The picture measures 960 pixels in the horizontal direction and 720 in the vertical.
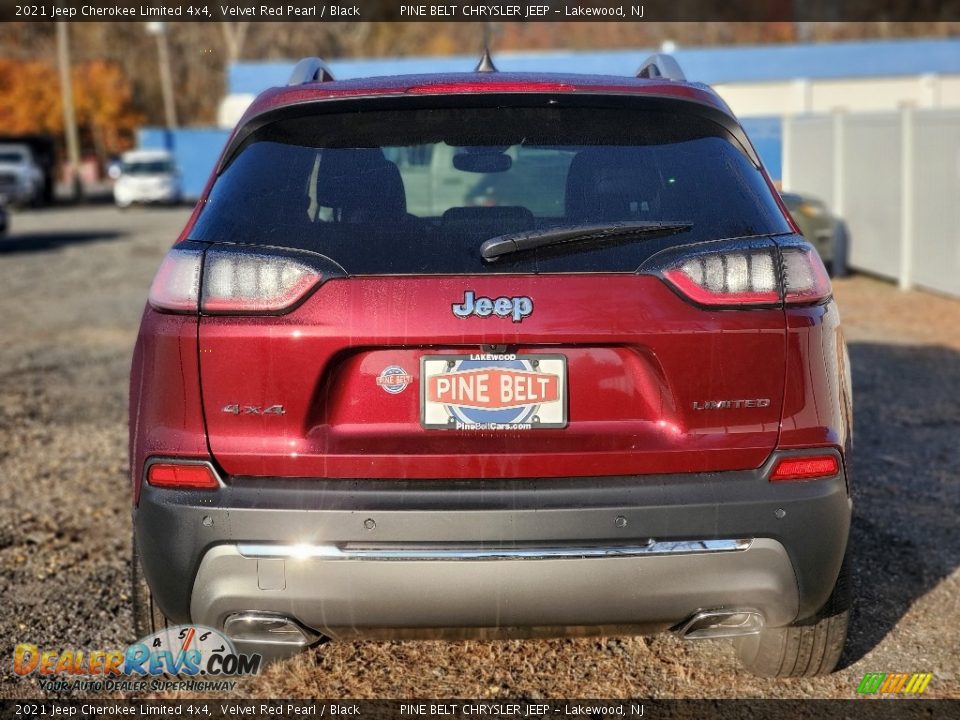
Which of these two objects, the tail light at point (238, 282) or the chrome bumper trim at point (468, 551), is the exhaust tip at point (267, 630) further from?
the tail light at point (238, 282)

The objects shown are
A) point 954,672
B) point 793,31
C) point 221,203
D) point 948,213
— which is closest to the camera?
point 221,203

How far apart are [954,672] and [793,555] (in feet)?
3.58

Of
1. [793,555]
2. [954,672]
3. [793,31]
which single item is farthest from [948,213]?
[793,31]

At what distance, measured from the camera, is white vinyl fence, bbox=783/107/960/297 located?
12.3 metres

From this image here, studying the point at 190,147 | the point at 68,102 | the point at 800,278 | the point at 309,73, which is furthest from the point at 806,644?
the point at 190,147

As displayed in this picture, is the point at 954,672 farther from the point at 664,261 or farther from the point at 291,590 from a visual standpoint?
the point at 291,590

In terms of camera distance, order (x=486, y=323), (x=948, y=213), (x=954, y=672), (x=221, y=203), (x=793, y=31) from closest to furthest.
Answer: (x=486, y=323)
(x=221, y=203)
(x=954, y=672)
(x=948, y=213)
(x=793, y=31)

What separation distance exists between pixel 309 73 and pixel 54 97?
6931cm

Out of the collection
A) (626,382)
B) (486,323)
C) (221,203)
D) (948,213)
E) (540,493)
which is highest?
(221,203)

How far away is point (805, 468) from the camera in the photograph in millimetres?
2816

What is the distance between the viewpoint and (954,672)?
11.4 feet

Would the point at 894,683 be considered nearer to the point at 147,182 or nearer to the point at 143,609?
the point at 143,609

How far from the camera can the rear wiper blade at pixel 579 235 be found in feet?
8.89

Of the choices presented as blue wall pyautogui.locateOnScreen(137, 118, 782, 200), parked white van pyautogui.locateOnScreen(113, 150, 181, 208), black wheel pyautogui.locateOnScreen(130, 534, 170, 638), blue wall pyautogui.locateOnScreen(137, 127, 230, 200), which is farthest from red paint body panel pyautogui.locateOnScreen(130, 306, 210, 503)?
blue wall pyautogui.locateOnScreen(137, 127, 230, 200)
